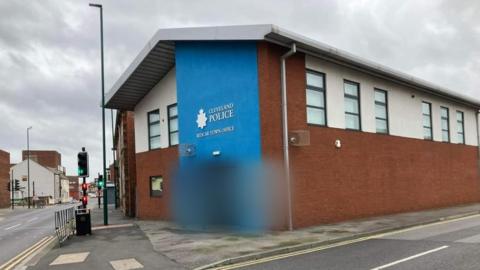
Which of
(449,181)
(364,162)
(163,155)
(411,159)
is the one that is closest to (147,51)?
(163,155)

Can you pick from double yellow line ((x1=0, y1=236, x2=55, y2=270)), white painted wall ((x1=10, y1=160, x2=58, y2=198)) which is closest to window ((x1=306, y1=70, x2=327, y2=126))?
double yellow line ((x1=0, y1=236, x2=55, y2=270))

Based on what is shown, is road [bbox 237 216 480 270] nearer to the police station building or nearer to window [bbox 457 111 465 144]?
the police station building

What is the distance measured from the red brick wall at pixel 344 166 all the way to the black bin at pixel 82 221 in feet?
22.8

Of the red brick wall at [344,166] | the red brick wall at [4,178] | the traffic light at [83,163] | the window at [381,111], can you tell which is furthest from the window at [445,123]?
the red brick wall at [4,178]

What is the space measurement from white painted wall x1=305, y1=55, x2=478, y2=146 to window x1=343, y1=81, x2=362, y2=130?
0.65ft

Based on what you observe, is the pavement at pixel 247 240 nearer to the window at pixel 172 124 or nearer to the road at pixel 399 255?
the road at pixel 399 255

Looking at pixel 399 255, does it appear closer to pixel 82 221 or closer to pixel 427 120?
pixel 82 221

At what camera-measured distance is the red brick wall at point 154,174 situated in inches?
877

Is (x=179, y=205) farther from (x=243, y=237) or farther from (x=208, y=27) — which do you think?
(x=208, y=27)

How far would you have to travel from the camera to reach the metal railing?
1622 cm

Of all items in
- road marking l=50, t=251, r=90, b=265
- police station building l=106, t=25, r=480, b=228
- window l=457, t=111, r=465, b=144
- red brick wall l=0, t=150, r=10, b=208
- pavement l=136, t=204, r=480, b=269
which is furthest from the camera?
red brick wall l=0, t=150, r=10, b=208

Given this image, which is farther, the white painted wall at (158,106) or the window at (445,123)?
the window at (445,123)

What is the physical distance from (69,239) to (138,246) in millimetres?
3755

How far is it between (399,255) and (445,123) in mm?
19095
